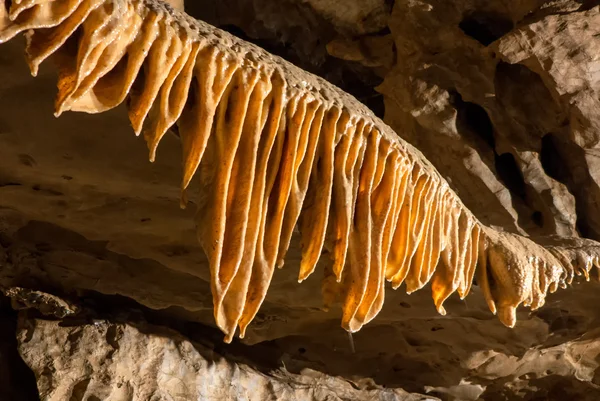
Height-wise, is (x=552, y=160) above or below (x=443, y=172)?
above

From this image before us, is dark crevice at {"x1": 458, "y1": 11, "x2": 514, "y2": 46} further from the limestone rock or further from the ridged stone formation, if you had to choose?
the limestone rock

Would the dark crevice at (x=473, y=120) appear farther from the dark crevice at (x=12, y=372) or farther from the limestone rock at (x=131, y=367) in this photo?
the dark crevice at (x=12, y=372)

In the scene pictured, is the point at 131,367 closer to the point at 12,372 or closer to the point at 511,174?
the point at 12,372

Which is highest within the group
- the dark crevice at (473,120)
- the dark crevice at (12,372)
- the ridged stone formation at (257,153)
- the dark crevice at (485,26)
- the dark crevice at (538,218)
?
the dark crevice at (485,26)

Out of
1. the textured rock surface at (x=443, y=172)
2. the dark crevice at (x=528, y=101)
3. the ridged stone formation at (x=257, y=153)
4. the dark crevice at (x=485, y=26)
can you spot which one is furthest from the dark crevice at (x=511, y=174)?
the ridged stone formation at (x=257, y=153)

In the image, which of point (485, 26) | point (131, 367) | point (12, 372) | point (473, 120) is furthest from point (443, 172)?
point (12, 372)

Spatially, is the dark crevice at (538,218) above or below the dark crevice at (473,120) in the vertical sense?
below
